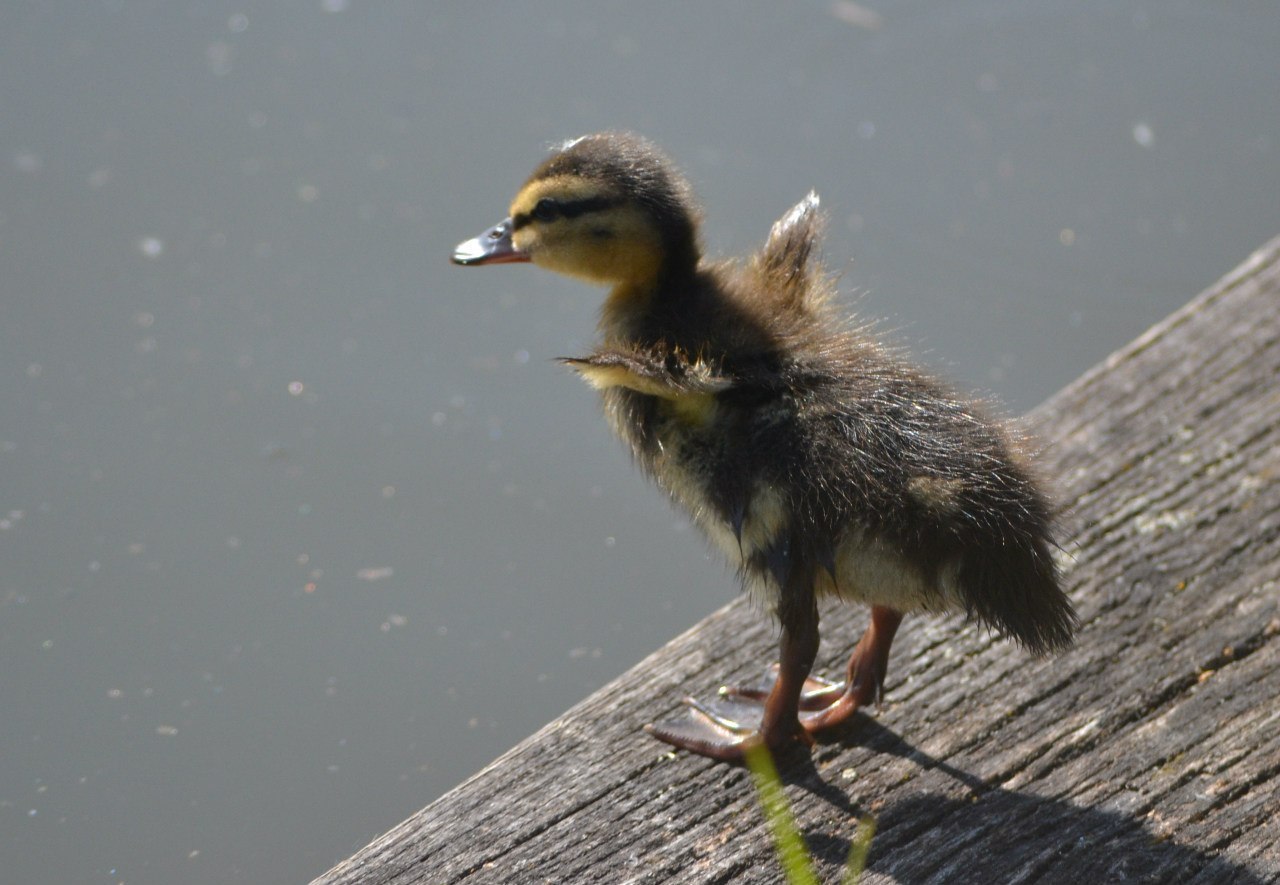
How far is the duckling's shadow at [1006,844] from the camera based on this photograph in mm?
1874

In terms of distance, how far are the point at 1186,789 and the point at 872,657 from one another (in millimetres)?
509

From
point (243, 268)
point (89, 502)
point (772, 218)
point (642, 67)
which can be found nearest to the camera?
point (89, 502)

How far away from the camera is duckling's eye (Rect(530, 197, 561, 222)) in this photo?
2.73 meters

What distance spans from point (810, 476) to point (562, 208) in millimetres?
892

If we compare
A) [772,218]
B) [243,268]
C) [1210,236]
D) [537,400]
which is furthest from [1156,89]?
[243,268]

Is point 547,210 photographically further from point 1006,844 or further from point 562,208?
point 1006,844

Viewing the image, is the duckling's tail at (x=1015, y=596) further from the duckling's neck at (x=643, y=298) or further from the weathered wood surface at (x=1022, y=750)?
the duckling's neck at (x=643, y=298)

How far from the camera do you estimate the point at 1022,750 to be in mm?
2092

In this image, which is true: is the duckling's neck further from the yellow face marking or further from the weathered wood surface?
the weathered wood surface

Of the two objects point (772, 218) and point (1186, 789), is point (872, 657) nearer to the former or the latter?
point (1186, 789)

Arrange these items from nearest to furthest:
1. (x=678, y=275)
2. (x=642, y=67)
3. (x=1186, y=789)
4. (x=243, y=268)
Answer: (x=1186, y=789)
(x=678, y=275)
(x=243, y=268)
(x=642, y=67)

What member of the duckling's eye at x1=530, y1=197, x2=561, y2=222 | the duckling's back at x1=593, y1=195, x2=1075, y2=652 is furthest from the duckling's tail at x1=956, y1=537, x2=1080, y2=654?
the duckling's eye at x1=530, y1=197, x2=561, y2=222

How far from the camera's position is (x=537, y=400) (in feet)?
13.4

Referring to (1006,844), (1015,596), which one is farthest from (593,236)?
(1006,844)
